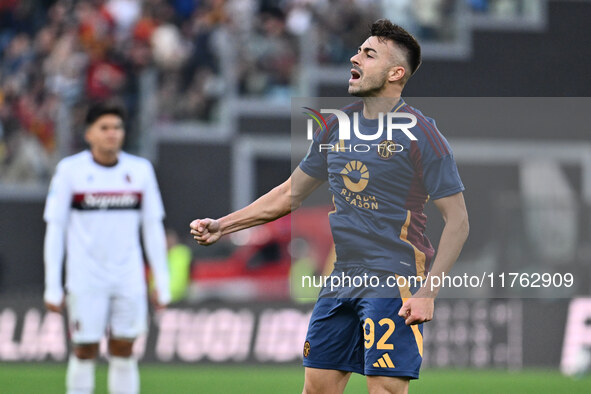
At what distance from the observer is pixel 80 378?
8.35m

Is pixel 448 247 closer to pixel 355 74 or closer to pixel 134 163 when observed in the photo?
pixel 355 74

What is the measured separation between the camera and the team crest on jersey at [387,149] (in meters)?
5.54

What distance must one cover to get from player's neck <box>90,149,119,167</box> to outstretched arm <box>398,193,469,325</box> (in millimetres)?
3768

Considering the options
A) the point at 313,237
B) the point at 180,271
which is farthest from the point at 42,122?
the point at 313,237

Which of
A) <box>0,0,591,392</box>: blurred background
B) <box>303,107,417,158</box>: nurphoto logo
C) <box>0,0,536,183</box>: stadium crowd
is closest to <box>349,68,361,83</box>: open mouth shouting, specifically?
<box>303,107,417,158</box>: nurphoto logo

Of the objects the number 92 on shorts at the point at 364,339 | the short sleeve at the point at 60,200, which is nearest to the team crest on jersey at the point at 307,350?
the number 92 on shorts at the point at 364,339

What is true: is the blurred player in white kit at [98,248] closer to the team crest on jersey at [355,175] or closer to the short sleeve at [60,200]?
the short sleeve at [60,200]

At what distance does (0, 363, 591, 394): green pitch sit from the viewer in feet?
36.8

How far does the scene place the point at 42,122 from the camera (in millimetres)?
17703

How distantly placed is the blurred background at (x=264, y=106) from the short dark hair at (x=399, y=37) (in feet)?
28.9

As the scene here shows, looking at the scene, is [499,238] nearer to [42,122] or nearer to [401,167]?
[42,122]

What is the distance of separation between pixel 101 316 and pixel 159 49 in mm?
11248

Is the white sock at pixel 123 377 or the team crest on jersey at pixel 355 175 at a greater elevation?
the team crest on jersey at pixel 355 175

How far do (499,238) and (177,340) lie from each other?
410 cm
